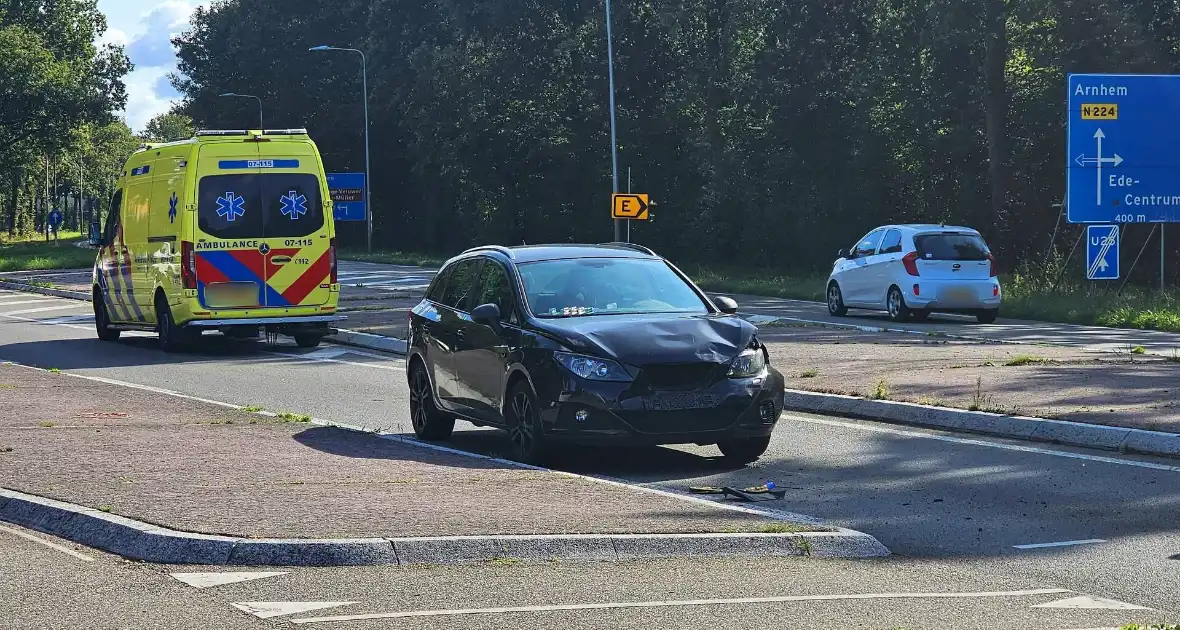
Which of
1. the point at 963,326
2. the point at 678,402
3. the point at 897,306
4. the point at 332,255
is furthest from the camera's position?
the point at 897,306

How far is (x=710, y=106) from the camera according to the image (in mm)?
54031

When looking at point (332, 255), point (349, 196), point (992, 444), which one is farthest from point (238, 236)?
point (349, 196)

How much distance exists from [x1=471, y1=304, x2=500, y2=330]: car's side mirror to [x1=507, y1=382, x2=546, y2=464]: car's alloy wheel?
0.56 meters

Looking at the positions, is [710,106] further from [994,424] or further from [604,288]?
[604,288]

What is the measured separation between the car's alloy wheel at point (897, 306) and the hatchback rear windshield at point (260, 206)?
982cm

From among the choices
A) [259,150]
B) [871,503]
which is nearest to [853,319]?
[259,150]

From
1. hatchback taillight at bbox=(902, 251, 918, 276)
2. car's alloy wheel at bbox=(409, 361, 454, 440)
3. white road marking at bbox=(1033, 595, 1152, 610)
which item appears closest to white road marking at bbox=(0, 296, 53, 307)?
hatchback taillight at bbox=(902, 251, 918, 276)

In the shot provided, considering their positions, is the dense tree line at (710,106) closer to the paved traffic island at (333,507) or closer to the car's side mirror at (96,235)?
the car's side mirror at (96,235)

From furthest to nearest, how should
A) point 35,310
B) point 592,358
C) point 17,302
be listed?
Answer: point 17,302
point 35,310
point 592,358

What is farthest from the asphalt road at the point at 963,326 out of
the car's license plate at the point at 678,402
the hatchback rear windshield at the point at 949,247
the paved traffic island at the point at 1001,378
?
the car's license plate at the point at 678,402

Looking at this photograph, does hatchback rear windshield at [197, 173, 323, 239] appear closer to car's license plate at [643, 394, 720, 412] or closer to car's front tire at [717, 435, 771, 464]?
car's front tire at [717, 435, 771, 464]

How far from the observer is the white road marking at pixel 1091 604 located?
6.16 m

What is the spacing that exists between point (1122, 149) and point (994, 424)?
1690 cm

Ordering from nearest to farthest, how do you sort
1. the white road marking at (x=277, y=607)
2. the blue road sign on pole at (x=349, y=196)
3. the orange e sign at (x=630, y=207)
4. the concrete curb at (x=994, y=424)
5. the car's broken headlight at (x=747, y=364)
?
the white road marking at (x=277, y=607) < the car's broken headlight at (x=747, y=364) < the concrete curb at (x=994, y=424) < the orange e sign at (x=630, y=207) < the blue road sign on pole at (x=349, y=196)
